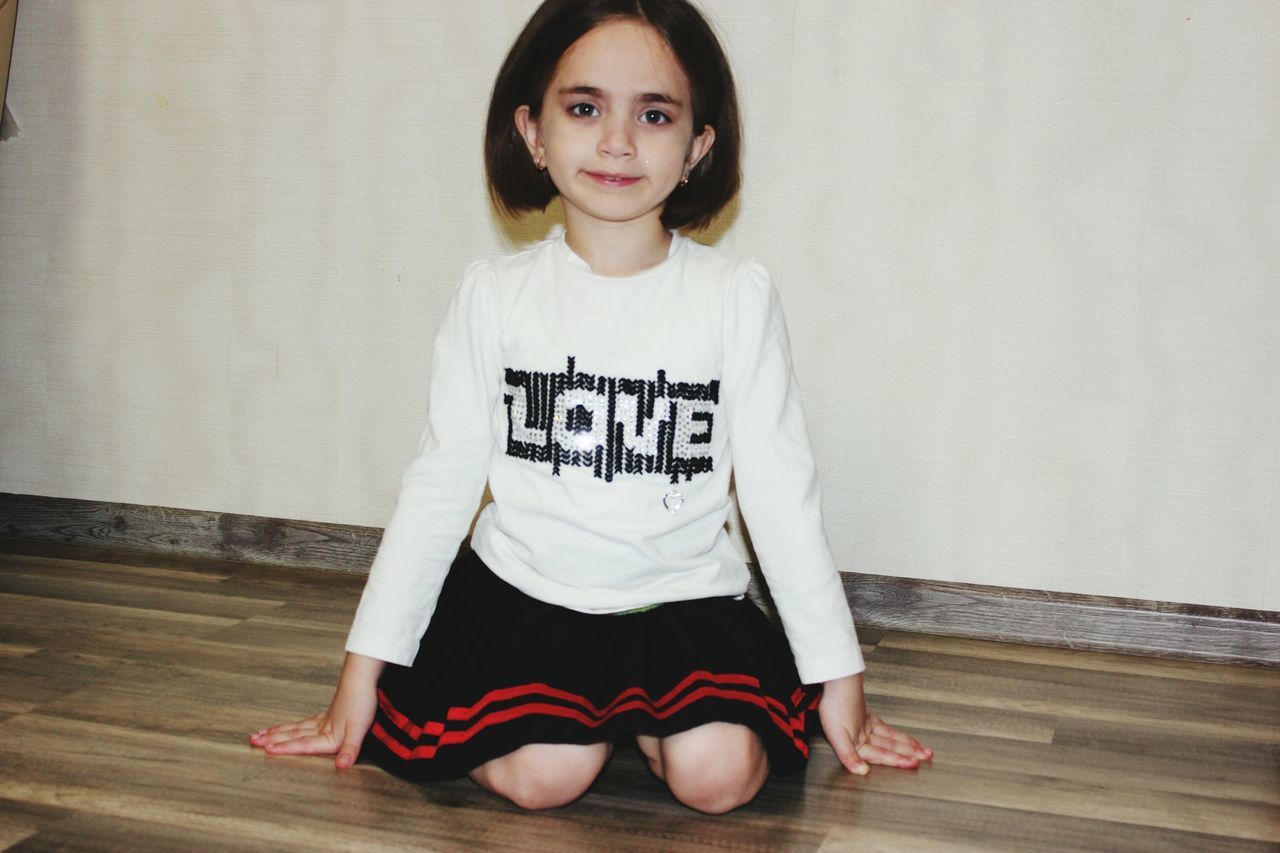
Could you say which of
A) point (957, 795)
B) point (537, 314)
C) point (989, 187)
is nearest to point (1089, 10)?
point (989, 187)

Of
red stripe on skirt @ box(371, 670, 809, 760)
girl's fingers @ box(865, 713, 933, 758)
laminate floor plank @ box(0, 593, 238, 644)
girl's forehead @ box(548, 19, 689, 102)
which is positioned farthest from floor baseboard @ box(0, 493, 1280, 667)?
girl's forehead @ box(548, 19, 689, 102)

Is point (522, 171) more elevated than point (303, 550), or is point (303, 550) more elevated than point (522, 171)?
point (522, 171)

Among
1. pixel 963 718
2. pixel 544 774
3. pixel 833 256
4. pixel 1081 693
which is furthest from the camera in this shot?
pixel 833 256

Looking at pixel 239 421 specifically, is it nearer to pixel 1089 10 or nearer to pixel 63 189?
pixel 63 189

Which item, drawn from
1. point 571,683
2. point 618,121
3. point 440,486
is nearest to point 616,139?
point 618,121

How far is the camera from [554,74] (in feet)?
3.99

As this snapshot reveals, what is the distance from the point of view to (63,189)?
80.8 inches

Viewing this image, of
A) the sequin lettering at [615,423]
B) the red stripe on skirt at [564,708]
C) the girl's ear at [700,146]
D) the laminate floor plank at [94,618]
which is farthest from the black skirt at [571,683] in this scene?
the laminate floor plank at [94,618]

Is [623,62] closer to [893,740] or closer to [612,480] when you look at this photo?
[612,480]

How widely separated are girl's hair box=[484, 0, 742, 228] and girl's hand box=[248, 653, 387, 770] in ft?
1.62

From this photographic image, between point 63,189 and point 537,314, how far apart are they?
119 cm

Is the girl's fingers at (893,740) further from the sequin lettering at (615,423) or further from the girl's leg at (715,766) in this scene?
the sequin lettering at (615,423)

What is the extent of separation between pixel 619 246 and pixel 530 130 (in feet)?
0.48

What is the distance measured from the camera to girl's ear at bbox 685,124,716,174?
1.25m
